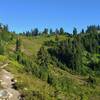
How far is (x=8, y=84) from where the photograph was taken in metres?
84.1

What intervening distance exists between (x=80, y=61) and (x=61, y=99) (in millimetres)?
101821

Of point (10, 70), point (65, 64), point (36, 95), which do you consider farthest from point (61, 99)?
point (65, 64)

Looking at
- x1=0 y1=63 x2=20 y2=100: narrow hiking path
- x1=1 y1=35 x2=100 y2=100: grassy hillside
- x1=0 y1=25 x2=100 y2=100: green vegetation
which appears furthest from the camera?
x1=0 y1=25 x2=100 y2=100: green vegetation

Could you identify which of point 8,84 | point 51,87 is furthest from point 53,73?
point 8,84

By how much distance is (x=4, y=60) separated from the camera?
395 ft

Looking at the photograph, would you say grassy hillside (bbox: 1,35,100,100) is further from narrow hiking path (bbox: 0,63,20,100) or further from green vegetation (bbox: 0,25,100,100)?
narrow hiking path (bbox: 0,63,20,100)

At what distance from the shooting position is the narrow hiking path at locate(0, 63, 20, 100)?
7456 centimetres

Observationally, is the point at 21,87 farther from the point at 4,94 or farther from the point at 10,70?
the point at 10,70

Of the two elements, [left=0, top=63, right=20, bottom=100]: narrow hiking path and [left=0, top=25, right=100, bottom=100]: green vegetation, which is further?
[left=0, top=25, right=100, bottom=100]: green vegetation

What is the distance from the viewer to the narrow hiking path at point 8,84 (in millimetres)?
74562

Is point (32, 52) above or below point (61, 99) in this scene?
above

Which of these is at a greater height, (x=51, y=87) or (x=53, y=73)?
(x=53, y=73)

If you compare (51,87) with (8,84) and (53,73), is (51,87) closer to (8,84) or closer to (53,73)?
(8,84)

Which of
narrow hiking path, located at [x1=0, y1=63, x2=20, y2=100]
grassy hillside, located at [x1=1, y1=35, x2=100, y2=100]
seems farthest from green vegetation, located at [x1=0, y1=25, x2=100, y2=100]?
narrow hiking path, located at [x1=0, y1=63, x2=20, y2=100]
